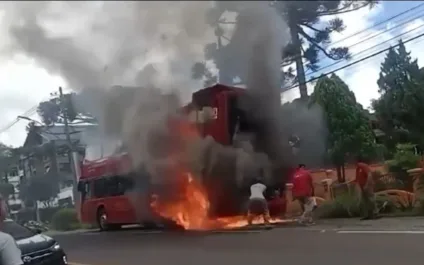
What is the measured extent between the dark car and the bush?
17.7 meters

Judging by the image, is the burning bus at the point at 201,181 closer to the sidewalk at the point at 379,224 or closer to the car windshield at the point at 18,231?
the sidewalk at the point at 379,224

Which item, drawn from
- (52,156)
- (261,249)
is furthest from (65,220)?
(261,249)

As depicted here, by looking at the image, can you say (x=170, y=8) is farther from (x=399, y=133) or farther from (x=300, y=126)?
(x=399, y=133)

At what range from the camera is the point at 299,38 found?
10.2m

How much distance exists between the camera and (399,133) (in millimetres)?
24250

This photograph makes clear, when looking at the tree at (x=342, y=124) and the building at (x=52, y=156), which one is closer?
the tree at (x=342, y=124)

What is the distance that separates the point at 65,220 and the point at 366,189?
18.1 meters

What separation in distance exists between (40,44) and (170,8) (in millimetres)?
3590

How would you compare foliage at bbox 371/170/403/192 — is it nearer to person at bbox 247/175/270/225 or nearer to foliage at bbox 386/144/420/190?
foliage at bbox 386/144/420/190

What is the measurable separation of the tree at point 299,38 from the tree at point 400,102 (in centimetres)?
683

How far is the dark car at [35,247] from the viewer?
9.90 meters

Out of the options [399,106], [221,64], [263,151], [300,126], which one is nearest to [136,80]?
[221,64]

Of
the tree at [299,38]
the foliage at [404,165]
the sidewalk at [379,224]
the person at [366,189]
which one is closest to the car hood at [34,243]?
the tree at [299,38]

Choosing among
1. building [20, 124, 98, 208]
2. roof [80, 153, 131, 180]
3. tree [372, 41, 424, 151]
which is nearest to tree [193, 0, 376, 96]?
roof [80, 153, 131, 180]
